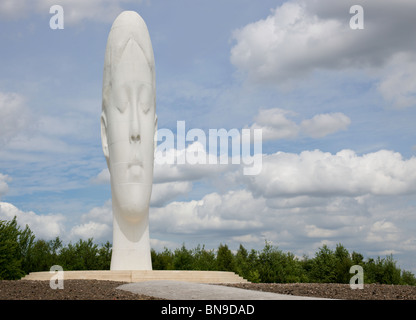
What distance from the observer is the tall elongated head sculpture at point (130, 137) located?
74.2 feet

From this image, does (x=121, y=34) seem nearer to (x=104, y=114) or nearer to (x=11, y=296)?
(x=104, y=114)

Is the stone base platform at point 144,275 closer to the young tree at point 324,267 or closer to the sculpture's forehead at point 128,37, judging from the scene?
the sculpture's forehead at point 128,37

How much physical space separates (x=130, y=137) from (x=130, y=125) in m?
0.59

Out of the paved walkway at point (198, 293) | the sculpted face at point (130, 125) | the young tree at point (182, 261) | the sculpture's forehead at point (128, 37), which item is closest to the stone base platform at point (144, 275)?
the sculpted face at point (130, 125)

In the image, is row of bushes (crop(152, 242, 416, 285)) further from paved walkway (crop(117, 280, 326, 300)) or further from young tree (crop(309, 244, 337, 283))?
paved walkway (crop(117, 280, 326, 300))

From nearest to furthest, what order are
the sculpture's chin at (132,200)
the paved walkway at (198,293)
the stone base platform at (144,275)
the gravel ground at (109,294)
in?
the paved walkway at (198,293)
the gravel ground at (109,294)
the stone base platform at (144,275)
the sculpture's chin at (132,200)

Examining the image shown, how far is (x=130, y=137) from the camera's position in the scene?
22656mm

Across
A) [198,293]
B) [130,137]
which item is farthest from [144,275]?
[198,293]

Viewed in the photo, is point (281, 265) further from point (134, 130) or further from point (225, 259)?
point (134, 130)

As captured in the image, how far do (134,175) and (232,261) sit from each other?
20262mm

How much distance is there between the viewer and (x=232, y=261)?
1582 inches

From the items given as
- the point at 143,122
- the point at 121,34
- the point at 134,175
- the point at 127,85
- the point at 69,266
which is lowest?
the point at 69,266

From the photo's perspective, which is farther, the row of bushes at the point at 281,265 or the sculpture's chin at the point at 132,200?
the row of bushes at the point at 281,265
